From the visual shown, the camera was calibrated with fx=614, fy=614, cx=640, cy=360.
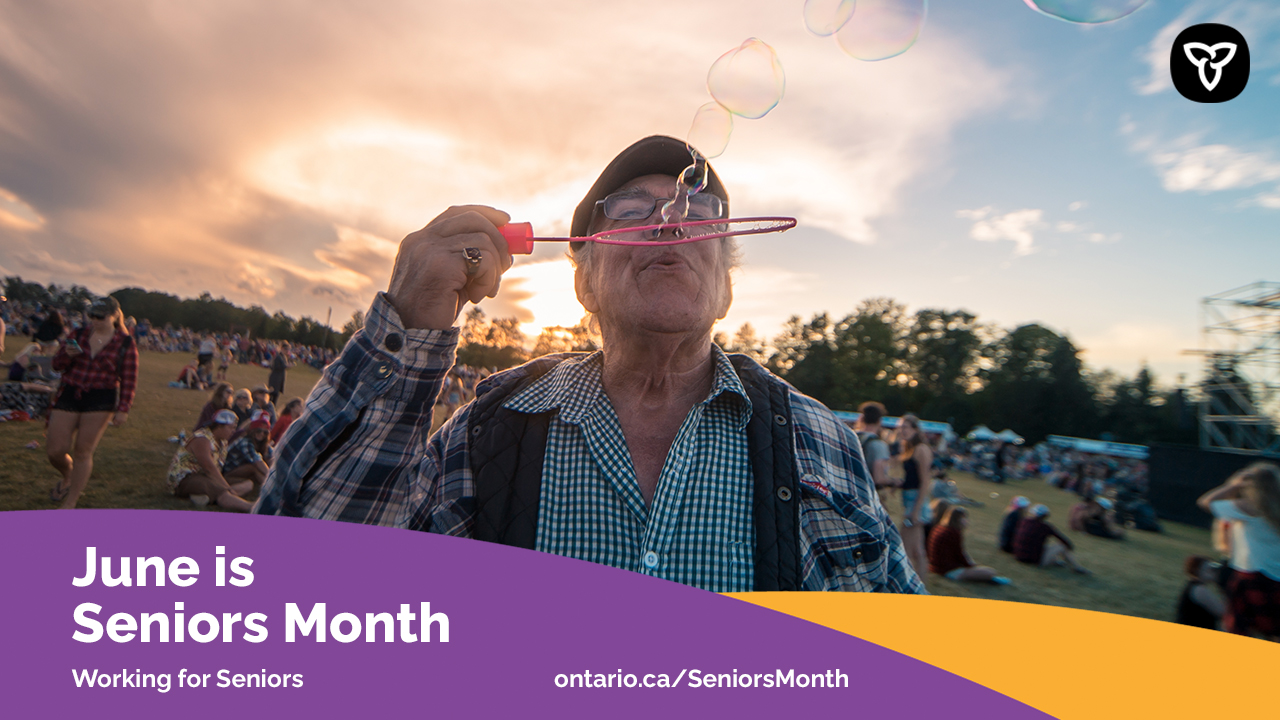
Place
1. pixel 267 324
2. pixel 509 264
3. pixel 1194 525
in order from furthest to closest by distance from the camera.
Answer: pixel 267 324 → pixel 1194 525 → pixel 509 264

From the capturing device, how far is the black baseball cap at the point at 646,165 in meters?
2.31

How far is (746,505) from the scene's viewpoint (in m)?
1.91

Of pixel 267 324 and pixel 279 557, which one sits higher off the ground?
pixel 267 324

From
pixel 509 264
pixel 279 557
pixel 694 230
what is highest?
pixel 694 230

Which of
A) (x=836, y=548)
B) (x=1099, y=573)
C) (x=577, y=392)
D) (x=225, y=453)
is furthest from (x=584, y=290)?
(x=1099, y=573)

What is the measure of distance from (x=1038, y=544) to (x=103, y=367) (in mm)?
12497

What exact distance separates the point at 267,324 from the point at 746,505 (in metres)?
83.5

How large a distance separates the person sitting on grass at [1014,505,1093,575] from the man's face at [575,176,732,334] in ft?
32.4

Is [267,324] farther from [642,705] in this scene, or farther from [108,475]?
[642,705]

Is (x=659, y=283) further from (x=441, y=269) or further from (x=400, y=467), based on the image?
(x=400, y=467)

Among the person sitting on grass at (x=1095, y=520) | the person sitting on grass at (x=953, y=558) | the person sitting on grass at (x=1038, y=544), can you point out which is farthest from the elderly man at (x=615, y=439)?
the person sitting on grass at (x=1095, y=520)

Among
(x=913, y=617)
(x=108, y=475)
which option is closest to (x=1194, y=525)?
(x=913, y=617)

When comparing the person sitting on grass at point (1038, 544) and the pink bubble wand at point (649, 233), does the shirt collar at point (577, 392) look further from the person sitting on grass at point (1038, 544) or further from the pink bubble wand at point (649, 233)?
the person sitting on grass at point (1038, 544)

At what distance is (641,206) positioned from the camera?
224cm
